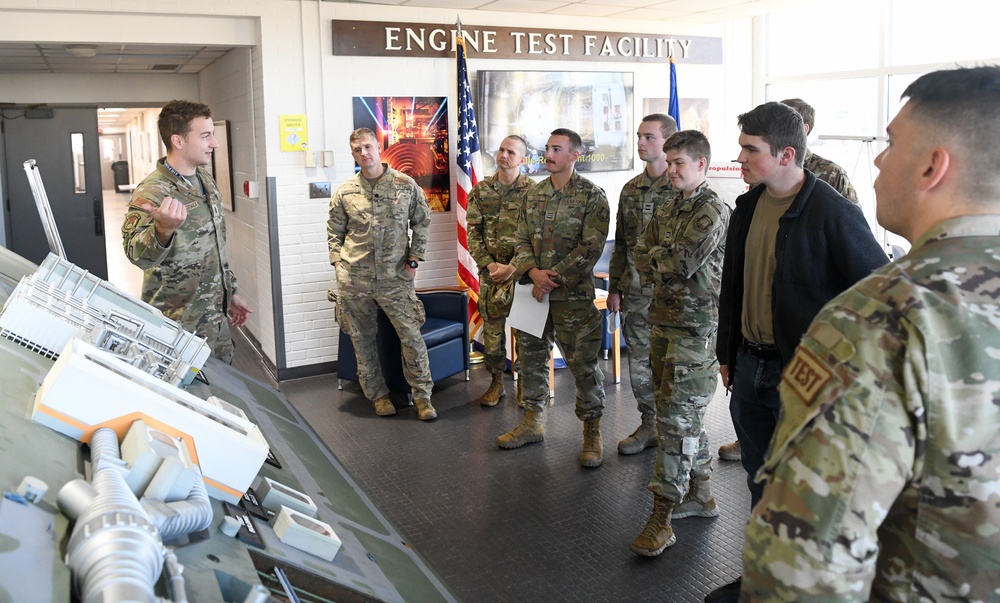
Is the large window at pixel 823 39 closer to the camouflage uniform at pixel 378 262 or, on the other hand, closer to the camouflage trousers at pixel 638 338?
the camouflage trousers at pixel 638 338

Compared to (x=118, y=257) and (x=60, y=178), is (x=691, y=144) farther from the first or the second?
(x=118, y=257)

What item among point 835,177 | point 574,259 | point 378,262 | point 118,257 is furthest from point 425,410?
point 118,257

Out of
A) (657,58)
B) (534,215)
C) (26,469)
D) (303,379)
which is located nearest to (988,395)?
(26,469)

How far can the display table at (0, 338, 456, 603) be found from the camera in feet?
3.24

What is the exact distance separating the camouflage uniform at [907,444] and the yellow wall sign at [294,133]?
5.26 meters

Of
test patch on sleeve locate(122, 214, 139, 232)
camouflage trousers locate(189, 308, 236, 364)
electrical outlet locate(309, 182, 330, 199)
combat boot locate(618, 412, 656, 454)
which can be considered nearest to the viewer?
test patch on sleeve locate(122, 214, 139, 232)

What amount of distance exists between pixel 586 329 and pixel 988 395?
10.7 ft

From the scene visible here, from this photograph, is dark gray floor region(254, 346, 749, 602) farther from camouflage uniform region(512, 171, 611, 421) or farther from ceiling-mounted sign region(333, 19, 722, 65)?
ceiling-mounted sign region(333, 19, 722, 65)

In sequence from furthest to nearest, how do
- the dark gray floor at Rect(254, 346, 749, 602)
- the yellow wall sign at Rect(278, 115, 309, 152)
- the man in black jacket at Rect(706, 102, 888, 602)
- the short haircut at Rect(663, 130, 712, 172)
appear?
1. the yellow wall sign at Rect(278, 115, 309, 152)
2. the short haircut at Rect(663, 130, 712, 172)
3. the dark gray floor at Rect(254, 346, 749, 602)
4. the man in black jacket at Rect(706, 102, 888, 602)

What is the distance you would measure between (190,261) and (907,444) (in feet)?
10.2

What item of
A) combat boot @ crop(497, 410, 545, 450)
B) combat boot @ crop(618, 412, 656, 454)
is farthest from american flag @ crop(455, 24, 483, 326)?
combat boot @ crop(618, 412, 656, 454)

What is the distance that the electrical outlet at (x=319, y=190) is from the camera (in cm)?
598

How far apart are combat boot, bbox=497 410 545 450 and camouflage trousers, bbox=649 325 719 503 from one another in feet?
4.37

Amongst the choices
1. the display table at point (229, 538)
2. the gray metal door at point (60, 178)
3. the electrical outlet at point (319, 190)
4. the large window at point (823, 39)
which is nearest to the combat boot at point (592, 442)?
the display table at point (229, 538)
